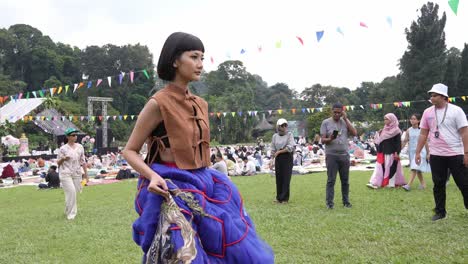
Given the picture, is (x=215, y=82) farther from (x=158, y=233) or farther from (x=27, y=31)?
(x=158, y=233)

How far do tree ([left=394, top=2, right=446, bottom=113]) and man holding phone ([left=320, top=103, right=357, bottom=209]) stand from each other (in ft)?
161

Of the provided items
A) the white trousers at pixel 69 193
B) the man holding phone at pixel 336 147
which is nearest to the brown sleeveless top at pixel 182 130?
the man holding phone at pixel 336 147

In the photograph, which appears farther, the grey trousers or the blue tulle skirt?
the grey trousers

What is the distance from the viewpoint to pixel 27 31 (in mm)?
93125

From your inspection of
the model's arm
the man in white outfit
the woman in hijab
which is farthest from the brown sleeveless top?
the woman in hijab

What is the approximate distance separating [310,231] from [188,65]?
4.10 metres

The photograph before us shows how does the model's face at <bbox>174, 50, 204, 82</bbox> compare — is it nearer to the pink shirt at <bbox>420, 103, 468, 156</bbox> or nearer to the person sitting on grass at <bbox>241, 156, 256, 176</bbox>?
the pink shirt at <bbox>420, 103, 468, 156</bbox>

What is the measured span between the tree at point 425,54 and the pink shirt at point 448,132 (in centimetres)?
5069

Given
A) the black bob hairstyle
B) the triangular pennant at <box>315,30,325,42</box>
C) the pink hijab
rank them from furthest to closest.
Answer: the triangular pennant at <box>315,30,325,42</box>
the pink hijab
the black bob hairstyle

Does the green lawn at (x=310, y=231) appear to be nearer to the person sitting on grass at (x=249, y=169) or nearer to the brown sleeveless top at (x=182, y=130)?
the brown sleeveless top at (x=182, y=130)

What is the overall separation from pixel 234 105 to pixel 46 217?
59864mm

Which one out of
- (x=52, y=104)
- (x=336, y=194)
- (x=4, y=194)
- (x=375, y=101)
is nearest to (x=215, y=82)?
(x=375, y=101)

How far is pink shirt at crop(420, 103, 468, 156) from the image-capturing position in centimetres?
634

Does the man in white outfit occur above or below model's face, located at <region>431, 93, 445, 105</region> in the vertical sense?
below
